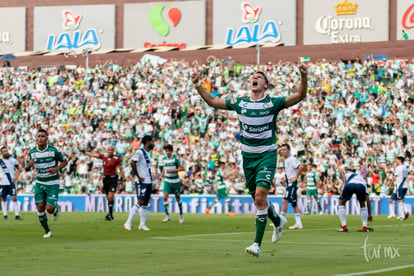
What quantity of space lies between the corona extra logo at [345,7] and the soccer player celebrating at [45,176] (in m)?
38.5

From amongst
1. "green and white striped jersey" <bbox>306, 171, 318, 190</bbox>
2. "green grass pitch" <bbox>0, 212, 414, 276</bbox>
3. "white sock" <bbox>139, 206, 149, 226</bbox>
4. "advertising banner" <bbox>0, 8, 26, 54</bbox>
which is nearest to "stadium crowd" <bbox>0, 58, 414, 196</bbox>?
"green and white striped jersey" <bbox>306, 171, 318, 190</bbox>

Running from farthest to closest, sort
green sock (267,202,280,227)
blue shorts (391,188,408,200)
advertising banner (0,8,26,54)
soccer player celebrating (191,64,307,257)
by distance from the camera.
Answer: advertising banner (0,8,26,54) → blue shorts (391,188,408,200) → green sock (267,202,280,227) → soccer player celebrating (191,64,307,257)

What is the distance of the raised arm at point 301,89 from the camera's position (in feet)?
47.4

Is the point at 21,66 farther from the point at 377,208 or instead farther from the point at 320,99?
the point at 377,208

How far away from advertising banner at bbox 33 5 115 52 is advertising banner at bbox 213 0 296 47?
8988 millimetres

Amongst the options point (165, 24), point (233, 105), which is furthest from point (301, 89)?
point (165, 24)

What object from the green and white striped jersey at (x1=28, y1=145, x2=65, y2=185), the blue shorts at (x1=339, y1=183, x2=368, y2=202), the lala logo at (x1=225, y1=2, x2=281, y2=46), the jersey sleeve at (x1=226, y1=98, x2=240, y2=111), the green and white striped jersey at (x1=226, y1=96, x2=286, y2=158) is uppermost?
the lala logo at (x1=225, y1=2, x2=281, y2=46)

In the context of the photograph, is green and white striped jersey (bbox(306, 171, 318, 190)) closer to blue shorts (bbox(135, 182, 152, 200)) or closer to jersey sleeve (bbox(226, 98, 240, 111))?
blue shorts (bbox(135, 182, 152, 200))

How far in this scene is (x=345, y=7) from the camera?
57562 millimetres

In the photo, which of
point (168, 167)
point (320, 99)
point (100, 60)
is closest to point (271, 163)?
point (168, 167)

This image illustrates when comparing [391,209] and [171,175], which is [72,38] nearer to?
[391,209]

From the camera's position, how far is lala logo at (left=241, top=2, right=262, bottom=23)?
198 ft

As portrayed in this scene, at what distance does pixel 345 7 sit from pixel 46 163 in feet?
127

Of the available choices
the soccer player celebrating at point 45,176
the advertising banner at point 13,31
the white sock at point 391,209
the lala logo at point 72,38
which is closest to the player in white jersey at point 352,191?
the soccer player celebrating at point 45,176
